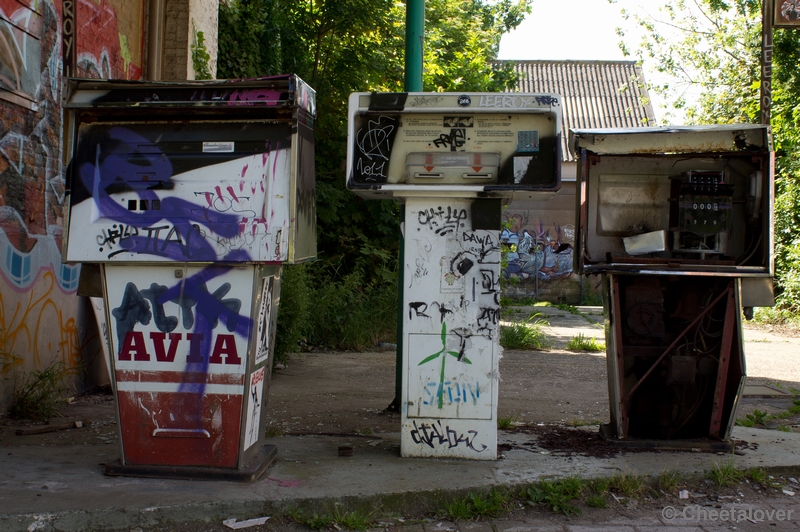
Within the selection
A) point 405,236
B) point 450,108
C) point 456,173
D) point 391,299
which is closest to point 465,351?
point 405,236

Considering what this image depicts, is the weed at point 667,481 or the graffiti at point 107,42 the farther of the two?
the graffiti at point 107,42

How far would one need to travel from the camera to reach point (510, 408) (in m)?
5.96

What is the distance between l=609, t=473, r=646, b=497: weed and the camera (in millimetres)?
3812

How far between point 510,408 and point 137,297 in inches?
133

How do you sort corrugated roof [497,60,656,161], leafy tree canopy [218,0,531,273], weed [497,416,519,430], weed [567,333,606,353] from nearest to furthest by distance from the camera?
1. weed [497,416,519,430]
2. weed [567,333,606,353]
3. leafy tree canopy [218,0,531,273]
4. corrugated roof [497,60,656,161]

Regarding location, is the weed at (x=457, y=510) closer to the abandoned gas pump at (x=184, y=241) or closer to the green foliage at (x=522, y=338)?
the abandoned gas pump at (x=184, y=241)

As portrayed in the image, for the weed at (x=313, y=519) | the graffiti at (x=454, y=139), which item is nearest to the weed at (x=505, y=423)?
the weed at (x=313, y=519)

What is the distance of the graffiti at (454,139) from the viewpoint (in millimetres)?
4082

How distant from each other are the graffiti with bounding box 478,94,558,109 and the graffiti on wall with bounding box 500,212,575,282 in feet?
44.0

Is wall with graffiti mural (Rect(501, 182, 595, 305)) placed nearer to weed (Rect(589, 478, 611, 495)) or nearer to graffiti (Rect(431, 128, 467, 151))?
graffiti (Rect(431, 128, 467, 151))

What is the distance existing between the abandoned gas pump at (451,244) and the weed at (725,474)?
1.23m

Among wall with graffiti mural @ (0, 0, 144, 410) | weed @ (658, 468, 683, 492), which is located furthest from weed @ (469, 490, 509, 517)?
wall with graffiti mural @ (0, 0, 144, 410)

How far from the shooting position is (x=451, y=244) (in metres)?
4.09

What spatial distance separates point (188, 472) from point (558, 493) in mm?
1917
